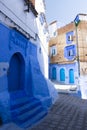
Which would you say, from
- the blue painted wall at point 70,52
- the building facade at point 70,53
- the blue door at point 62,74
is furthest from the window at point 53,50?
the blue door at point 62,74

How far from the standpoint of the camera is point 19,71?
844cm

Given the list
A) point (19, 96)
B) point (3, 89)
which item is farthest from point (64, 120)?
point (3, 89)

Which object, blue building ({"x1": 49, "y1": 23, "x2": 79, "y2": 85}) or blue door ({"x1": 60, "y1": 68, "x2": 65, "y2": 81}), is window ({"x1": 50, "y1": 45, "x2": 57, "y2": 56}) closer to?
blue building ({"x1": 49, "y1": 23, "x2": 79, "y2": 85})

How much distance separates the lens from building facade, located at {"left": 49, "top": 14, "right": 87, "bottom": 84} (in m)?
25.1

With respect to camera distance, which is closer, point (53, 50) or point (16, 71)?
point (16, 71)

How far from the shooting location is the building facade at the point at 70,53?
25078mm

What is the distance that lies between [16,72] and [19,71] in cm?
33

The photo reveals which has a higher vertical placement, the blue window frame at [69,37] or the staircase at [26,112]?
the blue window frame at [69,37]

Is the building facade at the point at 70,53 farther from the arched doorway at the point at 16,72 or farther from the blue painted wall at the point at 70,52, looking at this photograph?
the arched doorway at the point at 16,72

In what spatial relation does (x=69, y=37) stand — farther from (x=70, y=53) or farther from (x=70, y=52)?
(x=70, y=53)

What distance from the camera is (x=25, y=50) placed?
8.70 metres

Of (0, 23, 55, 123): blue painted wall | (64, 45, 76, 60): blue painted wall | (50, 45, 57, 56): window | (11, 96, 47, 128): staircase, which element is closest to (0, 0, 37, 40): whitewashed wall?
(0, 23, 55, 123): blue painted wall

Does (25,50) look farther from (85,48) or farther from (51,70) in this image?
(51,70)

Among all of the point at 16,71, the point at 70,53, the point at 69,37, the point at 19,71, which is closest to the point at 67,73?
the point at 70,53
